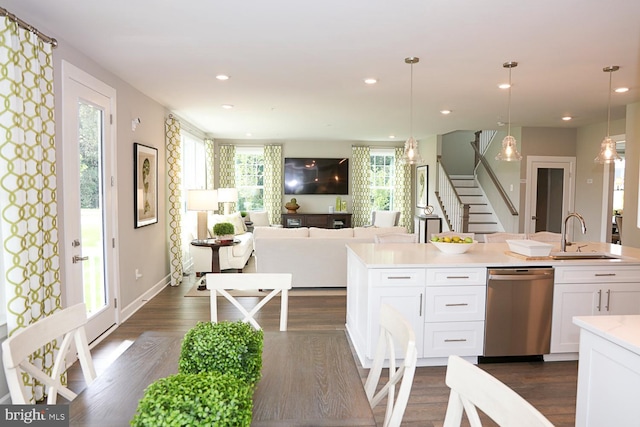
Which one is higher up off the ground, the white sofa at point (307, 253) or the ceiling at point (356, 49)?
the ceiling at point (356, 49)

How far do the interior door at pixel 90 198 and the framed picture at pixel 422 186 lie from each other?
305 inches

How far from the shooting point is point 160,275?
6.12 meters

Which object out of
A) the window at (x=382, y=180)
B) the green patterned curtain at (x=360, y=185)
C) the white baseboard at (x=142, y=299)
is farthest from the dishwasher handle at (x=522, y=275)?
the window at (x=382, y=180)

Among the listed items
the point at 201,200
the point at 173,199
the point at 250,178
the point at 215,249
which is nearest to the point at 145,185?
the point at 201,200

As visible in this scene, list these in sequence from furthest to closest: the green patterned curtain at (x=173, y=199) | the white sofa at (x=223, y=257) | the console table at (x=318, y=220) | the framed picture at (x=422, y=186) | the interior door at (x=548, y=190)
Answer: the console table at (x=318, y=220), the framed picture at (x=422, y=186), the interior door at (x=548, y=190), the white sofa at (x=223, y=257), the green patterned curtain at (x=173, y=199)

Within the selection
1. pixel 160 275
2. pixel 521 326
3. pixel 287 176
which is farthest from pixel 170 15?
pixel 287 176

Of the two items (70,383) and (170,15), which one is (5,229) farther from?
(170,15)

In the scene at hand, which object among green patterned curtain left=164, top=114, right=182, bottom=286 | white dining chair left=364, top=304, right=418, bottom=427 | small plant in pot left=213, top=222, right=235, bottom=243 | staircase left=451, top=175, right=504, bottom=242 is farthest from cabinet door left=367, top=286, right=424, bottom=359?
staircase left=451, top=175, right=504, bottom=242

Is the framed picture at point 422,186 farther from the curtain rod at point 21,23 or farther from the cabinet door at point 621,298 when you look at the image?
the curtain rod at point 21,23

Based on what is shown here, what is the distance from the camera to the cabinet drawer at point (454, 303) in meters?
3.40

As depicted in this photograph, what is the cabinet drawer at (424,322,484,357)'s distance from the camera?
343 centimetres

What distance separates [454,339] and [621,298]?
1502 mm

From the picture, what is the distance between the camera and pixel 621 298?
3553 mm

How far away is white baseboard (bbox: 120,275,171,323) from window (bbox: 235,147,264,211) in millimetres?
4610
